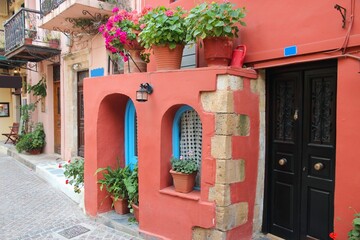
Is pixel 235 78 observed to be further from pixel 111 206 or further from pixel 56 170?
pixel 56 170

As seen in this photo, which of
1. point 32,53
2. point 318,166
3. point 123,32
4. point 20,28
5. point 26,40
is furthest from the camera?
point 32,53

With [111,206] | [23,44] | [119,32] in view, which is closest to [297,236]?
[111,206]

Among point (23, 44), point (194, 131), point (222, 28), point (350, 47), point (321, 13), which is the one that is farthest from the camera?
point (23, 44)

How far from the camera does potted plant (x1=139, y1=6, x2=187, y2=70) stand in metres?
4.00

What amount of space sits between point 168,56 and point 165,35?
0.29m

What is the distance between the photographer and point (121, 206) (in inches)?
200

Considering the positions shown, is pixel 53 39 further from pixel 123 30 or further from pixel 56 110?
pixel 123 30

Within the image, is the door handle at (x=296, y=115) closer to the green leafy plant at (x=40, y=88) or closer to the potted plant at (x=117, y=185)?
the potted plant at (x=117, y=185)

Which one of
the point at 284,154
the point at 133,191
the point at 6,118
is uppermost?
the point at 6,118

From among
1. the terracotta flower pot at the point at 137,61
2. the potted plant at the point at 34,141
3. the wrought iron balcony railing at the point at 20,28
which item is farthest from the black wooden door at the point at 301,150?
the potted plant at the point at 34,141

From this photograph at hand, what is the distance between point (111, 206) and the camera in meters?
5.33

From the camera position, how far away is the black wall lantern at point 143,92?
4.18m

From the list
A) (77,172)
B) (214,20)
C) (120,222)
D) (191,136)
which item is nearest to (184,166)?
(191,136)

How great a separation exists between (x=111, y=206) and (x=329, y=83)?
12.9ft
